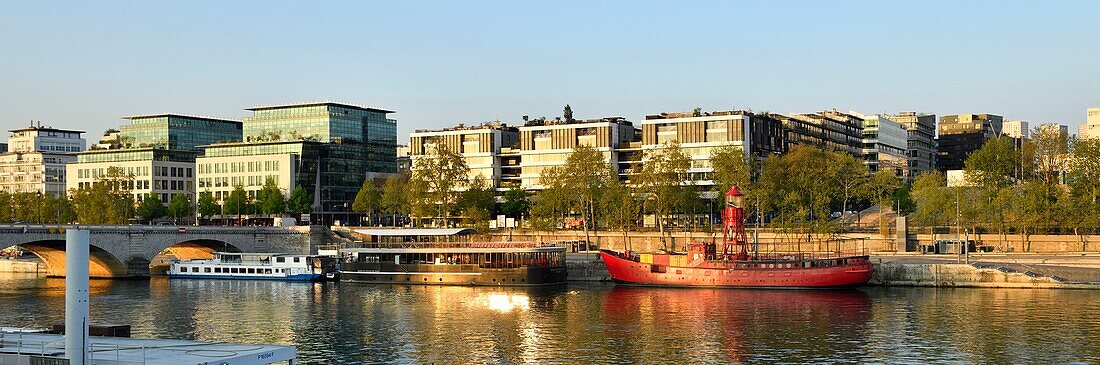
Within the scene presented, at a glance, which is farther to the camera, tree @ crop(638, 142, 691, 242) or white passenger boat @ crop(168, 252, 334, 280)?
tree @ crop(638, 142, 691, 242)

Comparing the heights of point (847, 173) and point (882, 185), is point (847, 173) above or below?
above

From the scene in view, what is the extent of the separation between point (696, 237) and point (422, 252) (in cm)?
4036

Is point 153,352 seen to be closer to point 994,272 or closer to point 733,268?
point 733,268

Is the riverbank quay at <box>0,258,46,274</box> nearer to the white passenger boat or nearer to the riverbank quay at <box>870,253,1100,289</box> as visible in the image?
the white passenger boat

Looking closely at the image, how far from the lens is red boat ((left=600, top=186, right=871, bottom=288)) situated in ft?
348

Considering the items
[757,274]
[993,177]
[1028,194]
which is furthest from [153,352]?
[993,177]

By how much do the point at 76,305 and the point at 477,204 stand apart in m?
133

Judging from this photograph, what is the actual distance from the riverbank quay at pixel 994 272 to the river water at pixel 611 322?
9.47 ft

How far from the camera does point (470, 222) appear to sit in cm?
16262

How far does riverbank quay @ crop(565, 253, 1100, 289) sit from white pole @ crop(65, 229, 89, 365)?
84.5 m

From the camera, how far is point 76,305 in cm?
3488

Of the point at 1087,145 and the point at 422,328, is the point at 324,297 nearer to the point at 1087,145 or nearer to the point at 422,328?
the point at 422,328

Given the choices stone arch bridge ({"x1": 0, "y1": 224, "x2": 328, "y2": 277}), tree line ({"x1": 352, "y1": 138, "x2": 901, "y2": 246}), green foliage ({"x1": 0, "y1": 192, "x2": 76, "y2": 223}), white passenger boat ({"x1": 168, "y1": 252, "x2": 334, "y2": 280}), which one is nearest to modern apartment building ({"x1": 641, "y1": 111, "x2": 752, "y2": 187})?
tree line ({"x1": 352, "y1": 138, "x2": 901, "y2": 246})

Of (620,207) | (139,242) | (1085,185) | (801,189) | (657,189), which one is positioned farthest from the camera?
(801,189)
